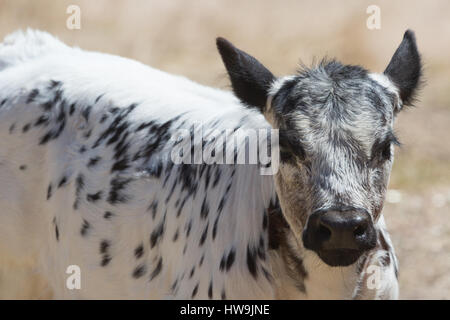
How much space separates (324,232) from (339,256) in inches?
7.1

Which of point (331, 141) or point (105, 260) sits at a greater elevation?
point (331, 141)

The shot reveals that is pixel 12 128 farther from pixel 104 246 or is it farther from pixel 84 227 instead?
pixel 104 246

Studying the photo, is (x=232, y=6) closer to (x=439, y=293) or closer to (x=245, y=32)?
(x=245, y=32)

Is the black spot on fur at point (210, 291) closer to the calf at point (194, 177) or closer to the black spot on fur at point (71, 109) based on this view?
the calf at point (194, 177)

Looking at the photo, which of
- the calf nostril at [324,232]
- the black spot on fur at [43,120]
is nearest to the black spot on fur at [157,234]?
the black spot on fur at [43,120]

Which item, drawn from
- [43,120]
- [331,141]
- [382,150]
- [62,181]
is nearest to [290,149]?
[331,141]

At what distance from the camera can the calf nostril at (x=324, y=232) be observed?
4418 mm

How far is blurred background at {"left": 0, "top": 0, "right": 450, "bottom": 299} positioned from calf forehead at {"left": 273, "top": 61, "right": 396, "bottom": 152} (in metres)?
7.20

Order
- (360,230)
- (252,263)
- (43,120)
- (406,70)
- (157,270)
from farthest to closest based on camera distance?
(43,120) → (157,270) → (406,70) → (252,263) → (360,230)

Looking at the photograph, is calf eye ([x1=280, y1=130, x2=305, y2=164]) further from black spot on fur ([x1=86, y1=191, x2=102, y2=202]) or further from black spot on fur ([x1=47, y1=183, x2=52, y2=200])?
black spot on fur ([x1=47, y1=183, x2=52, y2=200])

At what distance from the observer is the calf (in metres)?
4.65

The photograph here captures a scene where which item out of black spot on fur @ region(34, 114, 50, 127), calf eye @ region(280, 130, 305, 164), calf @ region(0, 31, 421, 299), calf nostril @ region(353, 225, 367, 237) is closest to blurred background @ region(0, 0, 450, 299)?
calf @ region(0, 31, 421, 299)

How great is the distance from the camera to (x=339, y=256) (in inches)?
179
